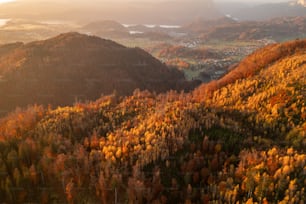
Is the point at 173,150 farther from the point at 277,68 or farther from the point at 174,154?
the point at 277,68

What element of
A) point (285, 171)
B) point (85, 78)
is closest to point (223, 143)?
point (285, 171)

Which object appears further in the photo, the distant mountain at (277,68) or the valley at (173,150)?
the distant mountain at (277,68)

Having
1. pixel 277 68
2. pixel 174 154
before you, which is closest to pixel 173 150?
pixel 174 154

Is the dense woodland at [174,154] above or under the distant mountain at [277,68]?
under

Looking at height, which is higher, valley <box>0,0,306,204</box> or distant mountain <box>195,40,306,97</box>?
distant mountain <box>195,40,306,97</box>

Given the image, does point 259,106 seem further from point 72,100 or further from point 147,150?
point 72,100

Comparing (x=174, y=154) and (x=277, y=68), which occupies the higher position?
(x=277, y=68)

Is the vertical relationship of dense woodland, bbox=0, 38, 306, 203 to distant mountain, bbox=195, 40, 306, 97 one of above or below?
below

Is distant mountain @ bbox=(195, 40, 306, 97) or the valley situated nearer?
the valley

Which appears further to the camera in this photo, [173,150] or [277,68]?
[277,68]
